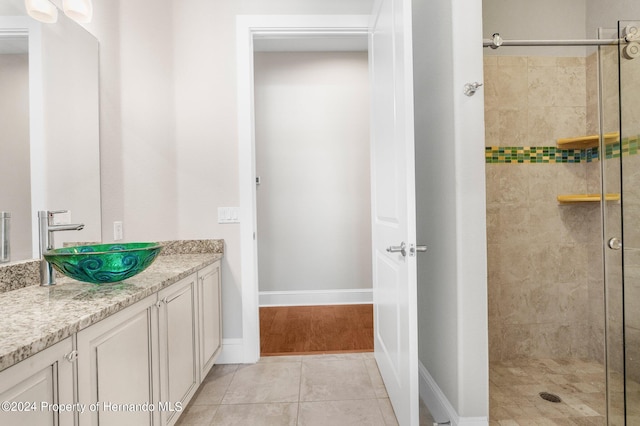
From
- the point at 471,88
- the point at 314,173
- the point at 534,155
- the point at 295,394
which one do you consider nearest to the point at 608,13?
the point at 534,155

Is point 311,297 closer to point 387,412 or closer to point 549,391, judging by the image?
point 387,412

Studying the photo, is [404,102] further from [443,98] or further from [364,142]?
[364,142]

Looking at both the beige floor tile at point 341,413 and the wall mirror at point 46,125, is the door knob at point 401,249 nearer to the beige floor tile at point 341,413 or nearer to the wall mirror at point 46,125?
the beige floor tile at point 341,413

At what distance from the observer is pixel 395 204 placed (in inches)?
66.6

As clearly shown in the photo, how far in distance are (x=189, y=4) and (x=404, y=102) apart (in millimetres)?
1882

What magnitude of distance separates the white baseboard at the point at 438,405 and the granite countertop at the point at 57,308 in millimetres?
1424

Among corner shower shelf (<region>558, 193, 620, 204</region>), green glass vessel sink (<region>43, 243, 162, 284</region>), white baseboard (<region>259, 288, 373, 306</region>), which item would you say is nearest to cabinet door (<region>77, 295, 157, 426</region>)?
green glass vessel sink (<region>43, 243, 162, 284</region>)

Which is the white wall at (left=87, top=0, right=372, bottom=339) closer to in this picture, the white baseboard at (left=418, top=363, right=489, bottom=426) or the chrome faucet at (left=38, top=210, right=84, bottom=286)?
the chrome faucet at (left=38, top=210, right=84, bottom=286)

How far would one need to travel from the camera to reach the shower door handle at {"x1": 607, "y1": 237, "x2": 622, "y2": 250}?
4.48 feet

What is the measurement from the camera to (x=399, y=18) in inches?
60.9

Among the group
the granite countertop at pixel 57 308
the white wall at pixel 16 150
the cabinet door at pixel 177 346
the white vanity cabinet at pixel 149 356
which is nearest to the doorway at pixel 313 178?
the white vanity cabinet at pixel 149 356

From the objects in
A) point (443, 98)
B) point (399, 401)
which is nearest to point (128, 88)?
point (443, 98)

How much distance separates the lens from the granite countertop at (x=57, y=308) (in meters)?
0.80

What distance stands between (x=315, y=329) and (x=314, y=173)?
5.41 feet
